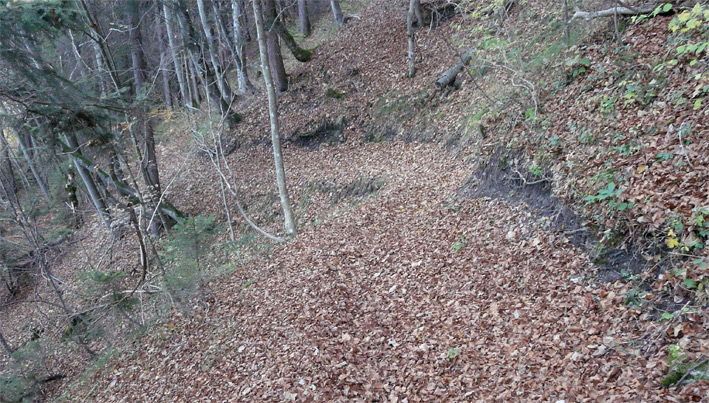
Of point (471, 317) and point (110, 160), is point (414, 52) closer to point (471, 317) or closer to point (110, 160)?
point (110, 160)

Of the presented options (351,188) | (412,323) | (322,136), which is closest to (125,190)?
(322,136)

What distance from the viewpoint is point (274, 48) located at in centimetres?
1706

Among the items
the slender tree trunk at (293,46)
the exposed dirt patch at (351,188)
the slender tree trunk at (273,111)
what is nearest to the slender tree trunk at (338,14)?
the slender tree trunk at (293,46)

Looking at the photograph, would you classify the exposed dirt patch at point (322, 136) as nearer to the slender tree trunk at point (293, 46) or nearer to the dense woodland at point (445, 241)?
the dense woodland at point (445, 241)

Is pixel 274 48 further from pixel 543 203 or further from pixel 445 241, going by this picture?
pixel 543 203

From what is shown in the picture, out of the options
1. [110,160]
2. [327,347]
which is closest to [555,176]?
[327,347]

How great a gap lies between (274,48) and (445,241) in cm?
1277

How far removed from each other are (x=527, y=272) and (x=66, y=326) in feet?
44.5

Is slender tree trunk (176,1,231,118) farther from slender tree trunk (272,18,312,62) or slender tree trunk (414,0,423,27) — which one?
slender tree trunk (414,0,423,27)

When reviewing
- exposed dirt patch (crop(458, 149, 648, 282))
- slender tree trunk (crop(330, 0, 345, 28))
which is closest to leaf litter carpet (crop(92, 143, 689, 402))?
exposed dirt patch (crop(458, 149, 648, 282))

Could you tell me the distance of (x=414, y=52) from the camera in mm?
15141

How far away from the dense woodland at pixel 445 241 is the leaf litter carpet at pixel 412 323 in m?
0.03

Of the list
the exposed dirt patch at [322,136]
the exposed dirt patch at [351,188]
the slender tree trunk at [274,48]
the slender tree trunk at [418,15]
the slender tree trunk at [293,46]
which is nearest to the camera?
the exposed dirt patch at [351,188]

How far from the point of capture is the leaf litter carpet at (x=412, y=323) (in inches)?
181
